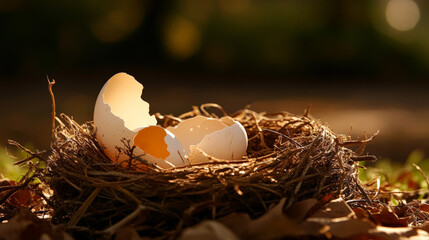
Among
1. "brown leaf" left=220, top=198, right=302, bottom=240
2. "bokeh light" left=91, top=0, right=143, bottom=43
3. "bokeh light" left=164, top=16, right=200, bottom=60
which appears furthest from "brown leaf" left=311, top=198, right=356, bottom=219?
"bokeh light" left=91, top=0, right=143, bottom=43

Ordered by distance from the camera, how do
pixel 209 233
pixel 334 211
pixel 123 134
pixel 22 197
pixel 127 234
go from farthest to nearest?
pixel 22 197, pixel 123 134, pixel 334 211, pixel 127 234, pixel 209 233

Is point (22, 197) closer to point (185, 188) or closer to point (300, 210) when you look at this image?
point (185, 188)

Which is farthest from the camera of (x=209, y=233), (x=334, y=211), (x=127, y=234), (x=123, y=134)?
(x=123, y=134)

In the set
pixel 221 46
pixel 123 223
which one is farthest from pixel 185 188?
pixel 221 46

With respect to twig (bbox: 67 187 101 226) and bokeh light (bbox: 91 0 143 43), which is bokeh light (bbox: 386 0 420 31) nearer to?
bokeh light (bbox: 91 0 143 43)

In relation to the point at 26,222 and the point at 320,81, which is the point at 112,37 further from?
the point at 26,222

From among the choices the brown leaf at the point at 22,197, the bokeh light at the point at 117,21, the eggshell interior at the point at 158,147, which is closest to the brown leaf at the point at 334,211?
the eggshell interior at the point at 158,147

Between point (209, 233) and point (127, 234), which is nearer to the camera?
point (209, 233)
